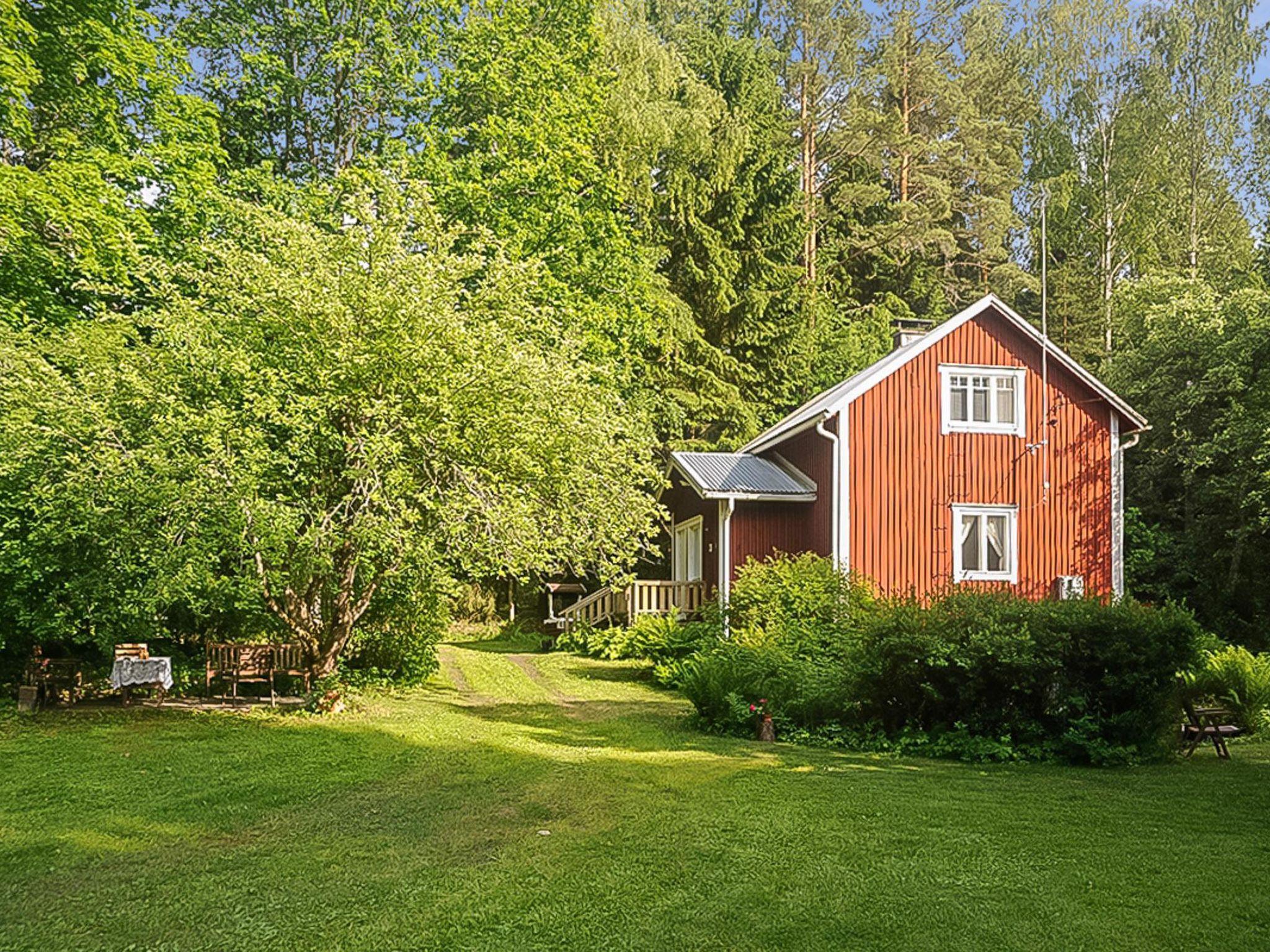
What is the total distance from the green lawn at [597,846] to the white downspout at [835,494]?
758 cm

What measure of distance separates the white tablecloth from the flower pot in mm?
7678

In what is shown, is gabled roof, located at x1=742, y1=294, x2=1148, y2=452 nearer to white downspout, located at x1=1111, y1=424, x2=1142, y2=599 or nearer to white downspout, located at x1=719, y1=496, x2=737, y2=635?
white downspout, located at x1=1111, y1=424, x2=1142, y2=599

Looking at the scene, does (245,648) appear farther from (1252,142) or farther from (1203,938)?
(1252,142)

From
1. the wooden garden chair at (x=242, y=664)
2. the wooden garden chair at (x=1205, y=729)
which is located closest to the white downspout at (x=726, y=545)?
the wooden garden chair at (x=242, y=664)

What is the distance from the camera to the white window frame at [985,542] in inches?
761

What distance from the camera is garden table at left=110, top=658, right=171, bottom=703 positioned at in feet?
42.2

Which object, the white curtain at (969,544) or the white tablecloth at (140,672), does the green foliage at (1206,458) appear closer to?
the white curtain at (969,544)

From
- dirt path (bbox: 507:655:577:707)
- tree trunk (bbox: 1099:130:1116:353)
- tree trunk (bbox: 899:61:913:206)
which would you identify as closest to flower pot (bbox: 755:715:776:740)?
dirt path (bbox: 507:655:577:707)

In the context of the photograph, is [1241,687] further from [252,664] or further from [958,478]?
[252,664]

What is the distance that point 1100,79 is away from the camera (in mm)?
34531

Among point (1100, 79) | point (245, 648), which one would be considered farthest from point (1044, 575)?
point (1100, 79)

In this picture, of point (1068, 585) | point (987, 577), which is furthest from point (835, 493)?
point (1068, 585)

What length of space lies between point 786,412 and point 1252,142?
18926mm

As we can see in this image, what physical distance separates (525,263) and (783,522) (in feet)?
28.4
